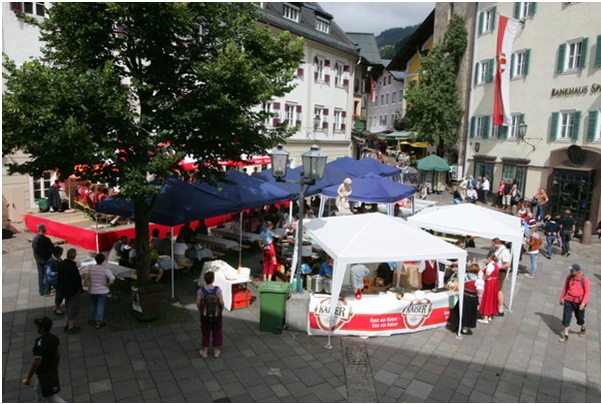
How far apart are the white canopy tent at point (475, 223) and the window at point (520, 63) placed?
1664 cm

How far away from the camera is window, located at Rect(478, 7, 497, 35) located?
2966 cm

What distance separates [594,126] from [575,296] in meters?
15.8

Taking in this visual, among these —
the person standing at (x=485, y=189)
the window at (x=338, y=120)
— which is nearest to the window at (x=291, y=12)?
the window at (x=338, y=120)

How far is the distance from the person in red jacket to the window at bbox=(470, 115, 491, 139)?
2180 cm

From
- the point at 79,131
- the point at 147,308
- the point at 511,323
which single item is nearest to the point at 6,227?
the point at 147,308

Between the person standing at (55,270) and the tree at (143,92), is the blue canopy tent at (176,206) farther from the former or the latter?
the person standing at (55,270)

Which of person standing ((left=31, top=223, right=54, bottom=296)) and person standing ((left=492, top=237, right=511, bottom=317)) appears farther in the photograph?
person standing ((left=492, top=237, right=511, bottom=317))

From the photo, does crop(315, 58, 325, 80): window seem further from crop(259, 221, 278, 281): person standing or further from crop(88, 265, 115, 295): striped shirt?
crop(88, 265, 115, 295): striped shirt

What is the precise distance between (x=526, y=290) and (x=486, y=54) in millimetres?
21464

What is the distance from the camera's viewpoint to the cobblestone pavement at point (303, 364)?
7477mm

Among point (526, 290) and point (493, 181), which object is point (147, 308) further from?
point (493, 181)

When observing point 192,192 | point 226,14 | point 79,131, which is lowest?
point 192,192

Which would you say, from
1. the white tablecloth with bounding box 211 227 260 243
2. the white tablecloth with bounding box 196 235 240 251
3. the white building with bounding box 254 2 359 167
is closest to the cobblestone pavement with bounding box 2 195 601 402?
the white tablecloth with bounding box 196 235 240 251

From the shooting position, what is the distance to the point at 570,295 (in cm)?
984
